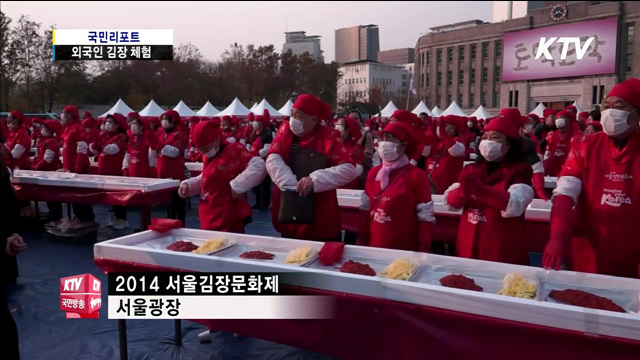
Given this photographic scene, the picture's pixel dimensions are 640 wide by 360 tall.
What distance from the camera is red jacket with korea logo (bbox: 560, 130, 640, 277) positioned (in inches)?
97.5

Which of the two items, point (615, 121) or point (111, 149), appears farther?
point (111, 149)

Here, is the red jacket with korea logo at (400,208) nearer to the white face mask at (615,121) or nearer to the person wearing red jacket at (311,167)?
the person wearing red jacket at (311,167)

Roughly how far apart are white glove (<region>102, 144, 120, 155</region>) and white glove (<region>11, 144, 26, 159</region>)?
134cm

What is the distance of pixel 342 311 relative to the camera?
234 centimetres

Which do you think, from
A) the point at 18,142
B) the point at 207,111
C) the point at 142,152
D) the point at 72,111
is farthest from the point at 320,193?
the point at 207,111

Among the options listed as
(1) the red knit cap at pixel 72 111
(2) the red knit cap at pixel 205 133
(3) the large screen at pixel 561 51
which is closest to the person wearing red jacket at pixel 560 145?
(2) the red knit cap at pixel 205 133

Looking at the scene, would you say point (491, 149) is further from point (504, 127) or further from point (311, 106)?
point (311, 106)

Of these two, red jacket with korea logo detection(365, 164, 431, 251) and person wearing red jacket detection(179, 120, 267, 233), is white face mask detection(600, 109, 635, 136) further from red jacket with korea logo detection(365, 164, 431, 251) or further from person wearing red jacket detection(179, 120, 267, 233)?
person wearing red jacket detection(179, 120, 267, 233)

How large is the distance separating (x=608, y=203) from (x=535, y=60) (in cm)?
4526

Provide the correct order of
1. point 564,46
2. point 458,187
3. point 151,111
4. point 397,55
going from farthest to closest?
point 397,55
point 564,46
point 151,111
point 458,187

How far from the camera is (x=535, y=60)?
4319cm

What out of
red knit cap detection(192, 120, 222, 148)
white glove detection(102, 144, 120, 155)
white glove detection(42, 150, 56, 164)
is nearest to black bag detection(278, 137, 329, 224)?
red knit cap detection(192, 120, 222, 148)
